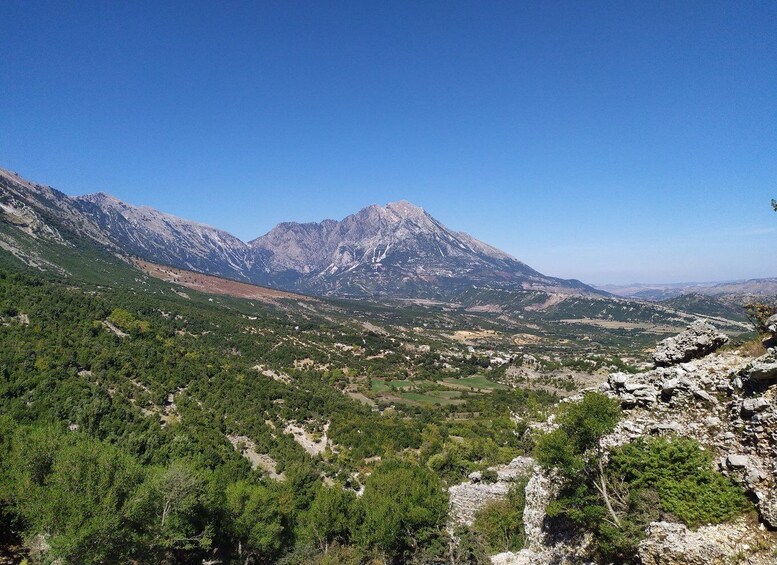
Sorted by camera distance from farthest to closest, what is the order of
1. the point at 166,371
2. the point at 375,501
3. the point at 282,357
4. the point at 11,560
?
the point at 282,357 < the point at 166,371 < the point at 375,501 < the point at 11,560

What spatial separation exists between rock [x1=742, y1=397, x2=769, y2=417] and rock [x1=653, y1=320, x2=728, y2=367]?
5.55 meters

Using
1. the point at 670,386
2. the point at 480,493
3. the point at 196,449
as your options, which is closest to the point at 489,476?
the point at 480,493

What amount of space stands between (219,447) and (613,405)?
47942 mm

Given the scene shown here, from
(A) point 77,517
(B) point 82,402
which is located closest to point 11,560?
(A) point 77,517

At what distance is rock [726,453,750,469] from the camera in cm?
1327

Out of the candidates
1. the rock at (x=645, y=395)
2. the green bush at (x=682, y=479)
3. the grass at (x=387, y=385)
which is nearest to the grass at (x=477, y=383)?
the grass at (x=387, y=385)

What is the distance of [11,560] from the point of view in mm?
22031

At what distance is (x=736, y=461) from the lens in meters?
13.4

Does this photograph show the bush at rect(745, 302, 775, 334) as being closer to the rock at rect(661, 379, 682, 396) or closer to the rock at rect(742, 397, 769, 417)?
the rock at rect(661, 379, 682, 396)

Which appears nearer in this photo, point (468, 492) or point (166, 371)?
point (468, 492)

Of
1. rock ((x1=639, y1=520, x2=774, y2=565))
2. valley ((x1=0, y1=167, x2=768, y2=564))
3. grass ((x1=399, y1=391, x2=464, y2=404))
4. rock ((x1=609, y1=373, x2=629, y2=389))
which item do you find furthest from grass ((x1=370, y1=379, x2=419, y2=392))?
rock ((x1=639, y1=520, x2=774, y2=565))

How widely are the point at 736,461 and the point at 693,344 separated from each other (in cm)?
686

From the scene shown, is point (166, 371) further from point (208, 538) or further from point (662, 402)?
point (662, 402)

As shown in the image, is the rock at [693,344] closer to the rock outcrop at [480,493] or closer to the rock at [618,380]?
the rock at [618,380]
